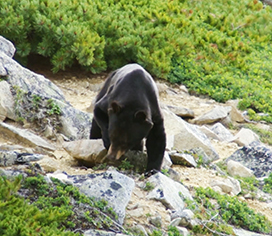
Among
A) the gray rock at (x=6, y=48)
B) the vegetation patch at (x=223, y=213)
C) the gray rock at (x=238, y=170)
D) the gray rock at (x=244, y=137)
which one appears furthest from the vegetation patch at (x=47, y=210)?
the gray rock at (x=244, y=137)

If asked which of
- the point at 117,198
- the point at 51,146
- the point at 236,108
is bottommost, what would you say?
the point at 236,108

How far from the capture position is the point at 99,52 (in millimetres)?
12594

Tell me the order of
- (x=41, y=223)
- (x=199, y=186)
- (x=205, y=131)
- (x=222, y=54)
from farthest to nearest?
(x=222, y=54) → (x=205, y=131) → (x=199, y=186) → (x=41, y=223)

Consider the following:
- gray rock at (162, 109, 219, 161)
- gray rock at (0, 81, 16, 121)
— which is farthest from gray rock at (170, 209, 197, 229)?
gray rock at (0, 81, 16, 121)

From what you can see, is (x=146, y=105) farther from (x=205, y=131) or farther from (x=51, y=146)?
(x=205, y=131)

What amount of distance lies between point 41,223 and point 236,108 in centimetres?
922

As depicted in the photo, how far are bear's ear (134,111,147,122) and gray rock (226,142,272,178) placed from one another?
11.1ft

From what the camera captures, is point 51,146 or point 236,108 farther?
point 236,108

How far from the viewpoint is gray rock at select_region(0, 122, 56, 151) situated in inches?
296

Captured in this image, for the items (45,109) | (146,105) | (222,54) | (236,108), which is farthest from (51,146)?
(222,54)

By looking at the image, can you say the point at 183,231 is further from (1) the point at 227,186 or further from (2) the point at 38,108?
(2) the point at 38,108

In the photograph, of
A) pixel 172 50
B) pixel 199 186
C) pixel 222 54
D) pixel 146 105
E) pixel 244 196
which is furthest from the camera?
pixel 222 54

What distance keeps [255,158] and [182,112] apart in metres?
2.55

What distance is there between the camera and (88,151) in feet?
23.5
